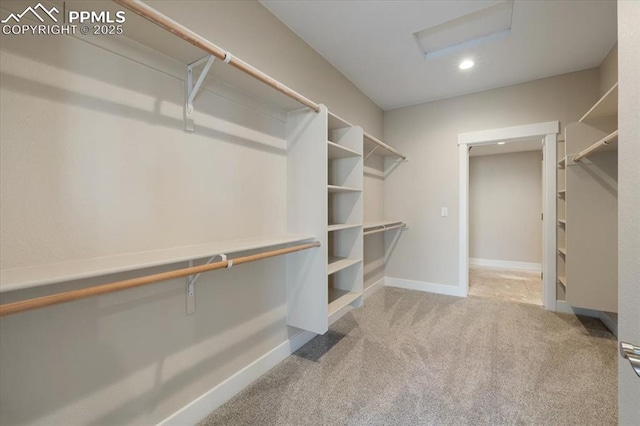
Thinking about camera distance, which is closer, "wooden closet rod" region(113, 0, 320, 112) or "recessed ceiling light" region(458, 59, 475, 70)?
"wooden closet rod" region(113, 0, 320, 112)

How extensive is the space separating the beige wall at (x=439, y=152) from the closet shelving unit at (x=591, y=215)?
0.62m

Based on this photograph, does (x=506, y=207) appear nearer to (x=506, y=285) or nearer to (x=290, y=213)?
(x=506, y=285)

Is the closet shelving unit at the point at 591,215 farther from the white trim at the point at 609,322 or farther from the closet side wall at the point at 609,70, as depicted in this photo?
the closet side wall at the point at 609,70

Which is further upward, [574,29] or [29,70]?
[574,29]

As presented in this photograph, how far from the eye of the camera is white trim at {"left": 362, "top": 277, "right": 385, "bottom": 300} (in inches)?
135

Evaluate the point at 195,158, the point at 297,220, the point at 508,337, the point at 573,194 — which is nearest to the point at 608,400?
the point at 508,337

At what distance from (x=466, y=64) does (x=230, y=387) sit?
347 cm

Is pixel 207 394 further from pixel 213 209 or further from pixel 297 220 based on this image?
pixel 297 220

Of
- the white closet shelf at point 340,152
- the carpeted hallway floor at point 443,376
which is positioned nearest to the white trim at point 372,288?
the carpeted hallway floor at point 443,376

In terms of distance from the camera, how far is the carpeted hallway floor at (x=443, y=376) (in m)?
1.51

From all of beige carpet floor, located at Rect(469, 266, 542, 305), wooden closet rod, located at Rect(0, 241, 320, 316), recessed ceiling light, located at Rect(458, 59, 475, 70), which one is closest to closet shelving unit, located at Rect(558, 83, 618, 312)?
beige carpet floor, located at Rect(469, 266, 542, 305)

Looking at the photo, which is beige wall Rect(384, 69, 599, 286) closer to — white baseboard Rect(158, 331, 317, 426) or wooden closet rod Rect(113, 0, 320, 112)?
white baseboard Rect(158, 331, 317, 426)

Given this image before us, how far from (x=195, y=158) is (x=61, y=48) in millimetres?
629

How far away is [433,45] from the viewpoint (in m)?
2.48
